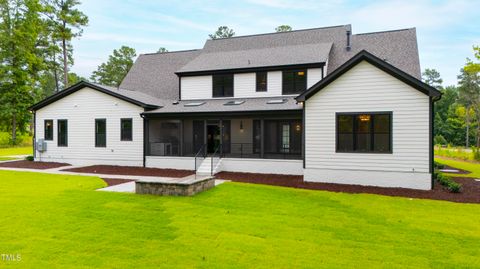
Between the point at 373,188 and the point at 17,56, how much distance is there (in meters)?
40.6

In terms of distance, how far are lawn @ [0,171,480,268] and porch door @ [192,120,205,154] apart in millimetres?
9476

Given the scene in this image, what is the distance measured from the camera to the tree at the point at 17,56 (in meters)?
34.2

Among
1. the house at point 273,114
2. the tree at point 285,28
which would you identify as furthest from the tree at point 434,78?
the house at point 273,114

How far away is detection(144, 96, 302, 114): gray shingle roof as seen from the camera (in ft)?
50.4

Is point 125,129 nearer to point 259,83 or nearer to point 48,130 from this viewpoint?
point 48,130

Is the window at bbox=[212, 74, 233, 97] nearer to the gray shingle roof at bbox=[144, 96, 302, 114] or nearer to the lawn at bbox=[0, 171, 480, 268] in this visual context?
the gray shingle roof at bbox=[144, 96, 302, 114]

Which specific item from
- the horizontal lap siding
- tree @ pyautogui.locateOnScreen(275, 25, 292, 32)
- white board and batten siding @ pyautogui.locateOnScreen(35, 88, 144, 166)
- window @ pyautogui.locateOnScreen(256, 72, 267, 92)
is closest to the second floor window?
white board and batten siding @ pyautogui.locateOnScreen(35, 88, 144, 166)

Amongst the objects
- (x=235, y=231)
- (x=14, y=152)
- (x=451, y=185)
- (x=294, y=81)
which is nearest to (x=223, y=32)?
(x=14, y=152)

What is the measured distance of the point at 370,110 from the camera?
11992mm

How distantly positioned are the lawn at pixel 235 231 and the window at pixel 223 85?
10.1 metres

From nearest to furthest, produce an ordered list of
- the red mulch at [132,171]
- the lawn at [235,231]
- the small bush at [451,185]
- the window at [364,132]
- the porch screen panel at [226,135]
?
the lawn at [235,231]
the small bush at [451,185]
the window at [364,132]
the red mulch at [132,171]
the porch screen panel at [226,135]

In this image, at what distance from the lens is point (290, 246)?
18.2ft

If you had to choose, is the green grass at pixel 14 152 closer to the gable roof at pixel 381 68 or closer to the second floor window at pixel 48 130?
the second floor window at pixel 48 130

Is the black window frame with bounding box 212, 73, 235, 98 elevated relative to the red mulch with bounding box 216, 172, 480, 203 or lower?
elevated
